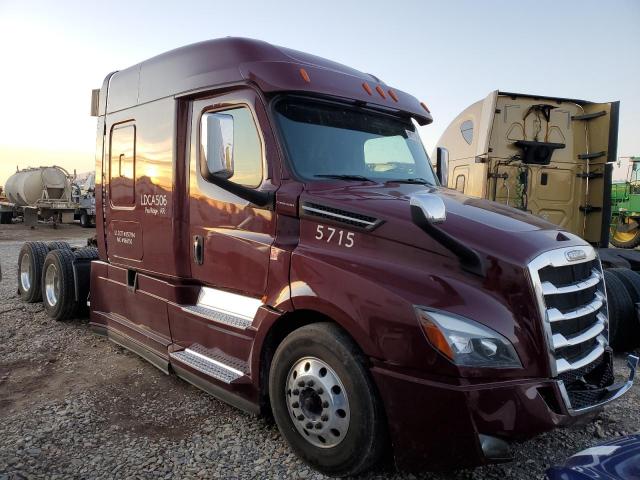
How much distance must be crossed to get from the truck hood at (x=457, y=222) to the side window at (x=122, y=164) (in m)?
2.43

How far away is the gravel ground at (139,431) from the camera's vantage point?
3045 millimetres

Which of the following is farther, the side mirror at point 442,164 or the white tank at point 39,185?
the white tank at point 39,185

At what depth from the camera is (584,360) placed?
9.02 ft

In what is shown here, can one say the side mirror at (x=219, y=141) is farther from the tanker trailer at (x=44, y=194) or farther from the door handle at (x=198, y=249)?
the tanker trailer at (x=44, y=194)

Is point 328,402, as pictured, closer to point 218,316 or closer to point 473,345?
point 473,345

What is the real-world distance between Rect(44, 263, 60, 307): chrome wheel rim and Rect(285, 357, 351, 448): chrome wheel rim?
483 centimetres

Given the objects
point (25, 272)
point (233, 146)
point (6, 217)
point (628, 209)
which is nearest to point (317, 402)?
point (233, 146)

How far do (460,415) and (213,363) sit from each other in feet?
6.54

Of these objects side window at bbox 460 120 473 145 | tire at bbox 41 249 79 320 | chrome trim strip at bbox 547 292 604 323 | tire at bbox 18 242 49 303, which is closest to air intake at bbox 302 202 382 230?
chrome trim strip at bbox 547 292 604 323

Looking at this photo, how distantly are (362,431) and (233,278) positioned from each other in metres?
1.50

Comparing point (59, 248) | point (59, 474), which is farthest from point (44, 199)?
point (59, 474)

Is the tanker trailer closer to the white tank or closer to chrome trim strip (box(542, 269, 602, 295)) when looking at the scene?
the white tank

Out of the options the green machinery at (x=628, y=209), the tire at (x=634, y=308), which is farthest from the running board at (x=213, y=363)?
the green machinery at (x=628, y=209)

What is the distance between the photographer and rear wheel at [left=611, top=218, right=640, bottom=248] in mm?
19547
